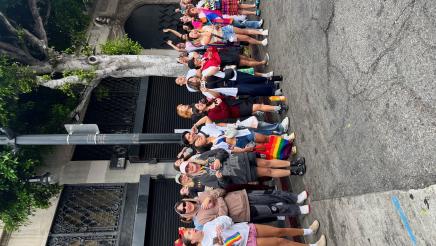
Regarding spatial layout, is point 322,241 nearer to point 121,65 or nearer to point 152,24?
point 121,65

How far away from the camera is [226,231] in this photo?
5.09 meters

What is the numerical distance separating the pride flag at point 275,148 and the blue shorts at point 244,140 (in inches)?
6.9

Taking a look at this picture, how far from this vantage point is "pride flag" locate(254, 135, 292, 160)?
6.59 metres

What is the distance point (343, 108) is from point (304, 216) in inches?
85.9

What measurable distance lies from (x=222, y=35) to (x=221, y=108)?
7.58 feet

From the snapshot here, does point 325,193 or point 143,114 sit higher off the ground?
point 325,193

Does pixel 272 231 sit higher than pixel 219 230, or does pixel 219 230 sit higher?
pixel 219 230

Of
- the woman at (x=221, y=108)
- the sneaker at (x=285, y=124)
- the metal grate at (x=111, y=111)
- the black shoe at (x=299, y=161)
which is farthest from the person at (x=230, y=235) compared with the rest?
the metal grate at (x=111, y=111)

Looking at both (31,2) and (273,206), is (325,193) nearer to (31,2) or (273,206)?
(273,206)

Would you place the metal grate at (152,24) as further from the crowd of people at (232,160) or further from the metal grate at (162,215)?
the metal grate at (162,215)

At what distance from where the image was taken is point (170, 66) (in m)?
8.99

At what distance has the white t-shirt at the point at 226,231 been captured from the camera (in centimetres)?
503

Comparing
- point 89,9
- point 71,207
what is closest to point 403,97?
point 71,207

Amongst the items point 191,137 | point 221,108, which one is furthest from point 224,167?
point 221,108
